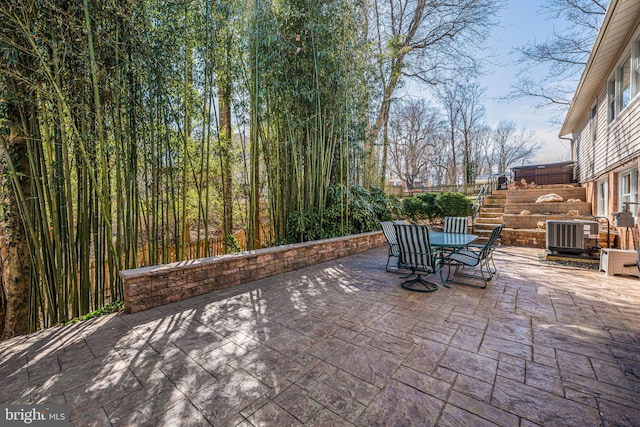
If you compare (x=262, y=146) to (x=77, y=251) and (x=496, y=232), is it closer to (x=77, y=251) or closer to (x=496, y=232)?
(x=77, y=251)

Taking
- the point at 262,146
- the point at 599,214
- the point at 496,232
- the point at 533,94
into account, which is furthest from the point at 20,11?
the point at 533,94

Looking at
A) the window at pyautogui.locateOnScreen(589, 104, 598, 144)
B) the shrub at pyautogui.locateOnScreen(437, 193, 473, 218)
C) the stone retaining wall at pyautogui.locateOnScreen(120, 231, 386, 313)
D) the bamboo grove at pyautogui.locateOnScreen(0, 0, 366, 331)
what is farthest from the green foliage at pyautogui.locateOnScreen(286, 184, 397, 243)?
the window at pyautogui.locateOnScreen(589, 104, 598, 144)

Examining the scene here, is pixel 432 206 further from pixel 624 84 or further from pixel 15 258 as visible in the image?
pixel 15 258

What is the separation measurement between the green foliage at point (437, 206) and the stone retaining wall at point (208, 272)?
5.43 metres

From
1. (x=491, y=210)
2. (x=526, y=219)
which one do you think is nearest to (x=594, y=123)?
(x=526, y=219)

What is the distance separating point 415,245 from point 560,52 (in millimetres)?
11331

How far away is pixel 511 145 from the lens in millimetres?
24859

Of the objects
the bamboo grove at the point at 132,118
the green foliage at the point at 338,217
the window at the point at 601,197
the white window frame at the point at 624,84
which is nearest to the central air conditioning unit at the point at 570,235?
the window at the point at 601,197

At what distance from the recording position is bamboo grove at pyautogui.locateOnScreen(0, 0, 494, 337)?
2314mm

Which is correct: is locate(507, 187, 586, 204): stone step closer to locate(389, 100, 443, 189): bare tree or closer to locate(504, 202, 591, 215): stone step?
locate(504, 202, 591, 215): stone step

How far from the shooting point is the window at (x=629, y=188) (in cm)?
420

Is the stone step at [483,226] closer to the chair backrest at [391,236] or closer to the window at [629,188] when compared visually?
the window at [629,188]

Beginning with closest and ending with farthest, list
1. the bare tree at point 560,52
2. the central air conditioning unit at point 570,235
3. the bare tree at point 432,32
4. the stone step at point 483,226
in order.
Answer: the central air conditioning unit at point 570,235, the stone step at point 483,226, the bare tree at point 560,52, the bare tree at point 432,32

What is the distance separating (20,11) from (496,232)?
5290 mm
